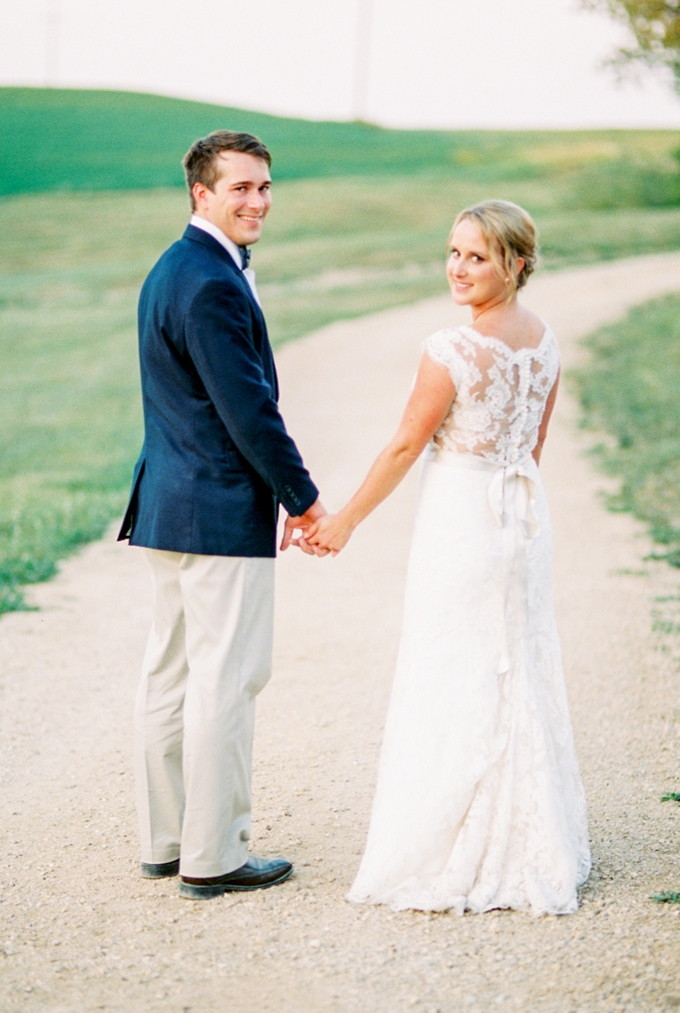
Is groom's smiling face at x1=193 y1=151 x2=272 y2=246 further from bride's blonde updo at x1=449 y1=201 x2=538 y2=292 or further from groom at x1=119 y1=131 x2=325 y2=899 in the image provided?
bride's blonde updo at x1=449 y1=201 x2=538 y2=292

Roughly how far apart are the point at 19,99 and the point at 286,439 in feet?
186

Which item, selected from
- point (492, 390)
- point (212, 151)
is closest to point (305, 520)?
point (492, 390)

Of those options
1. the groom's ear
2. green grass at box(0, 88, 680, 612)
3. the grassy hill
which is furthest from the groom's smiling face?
the grassy hill

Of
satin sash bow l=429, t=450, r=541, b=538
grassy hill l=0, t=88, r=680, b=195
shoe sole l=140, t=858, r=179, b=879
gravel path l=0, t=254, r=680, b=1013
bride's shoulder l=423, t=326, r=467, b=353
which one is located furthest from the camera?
grassy hill l=0, t=88, r=680, b=195

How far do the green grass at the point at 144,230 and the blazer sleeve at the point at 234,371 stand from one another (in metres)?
4.85

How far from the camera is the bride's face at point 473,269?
12.5 ft

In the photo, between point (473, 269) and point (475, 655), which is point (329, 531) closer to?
point (475, 655)

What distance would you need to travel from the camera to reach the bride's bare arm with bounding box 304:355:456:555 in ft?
12.6

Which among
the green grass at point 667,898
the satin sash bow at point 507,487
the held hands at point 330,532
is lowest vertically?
the green grass at point 667,898

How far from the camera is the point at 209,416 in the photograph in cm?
385

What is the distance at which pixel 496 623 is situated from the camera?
13.0 feet

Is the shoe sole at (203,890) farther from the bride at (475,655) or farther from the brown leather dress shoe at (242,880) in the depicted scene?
the bride at (475,655)

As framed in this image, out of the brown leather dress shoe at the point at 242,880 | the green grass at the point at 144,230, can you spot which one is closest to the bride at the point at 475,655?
the brown leather dress shoe at the point at 242,880

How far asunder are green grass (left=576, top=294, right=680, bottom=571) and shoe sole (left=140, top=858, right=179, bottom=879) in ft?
19.4
